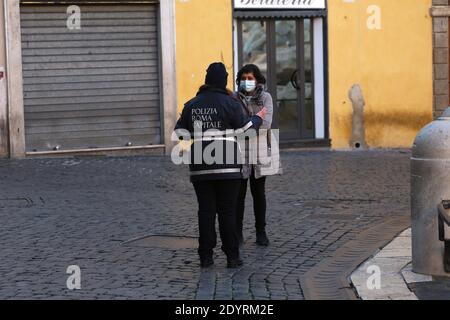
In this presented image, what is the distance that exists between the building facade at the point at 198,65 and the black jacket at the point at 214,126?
9131mm

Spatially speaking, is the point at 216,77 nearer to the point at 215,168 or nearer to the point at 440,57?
the point at 215,168

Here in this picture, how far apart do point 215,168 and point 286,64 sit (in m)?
10.9

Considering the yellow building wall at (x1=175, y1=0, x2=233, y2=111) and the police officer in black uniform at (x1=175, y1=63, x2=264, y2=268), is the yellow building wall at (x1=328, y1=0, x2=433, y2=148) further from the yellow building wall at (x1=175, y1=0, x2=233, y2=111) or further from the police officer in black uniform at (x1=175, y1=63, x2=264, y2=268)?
the police officer in black uniform at (x1=175, y1=63, x2=264, y2=268)

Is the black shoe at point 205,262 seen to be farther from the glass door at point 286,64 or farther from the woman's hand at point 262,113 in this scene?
the glass door at point 286,64

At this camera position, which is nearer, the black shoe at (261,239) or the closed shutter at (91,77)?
the black shoe at (261,239)

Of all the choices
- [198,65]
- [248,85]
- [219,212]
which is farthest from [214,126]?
[198,65]

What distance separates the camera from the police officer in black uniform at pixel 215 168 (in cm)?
846

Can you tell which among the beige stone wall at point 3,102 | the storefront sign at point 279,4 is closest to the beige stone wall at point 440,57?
the storefront sign at point 279,4

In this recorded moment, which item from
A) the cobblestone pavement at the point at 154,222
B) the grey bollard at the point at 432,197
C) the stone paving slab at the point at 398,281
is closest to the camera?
the stone paving slab at the point at 398,281

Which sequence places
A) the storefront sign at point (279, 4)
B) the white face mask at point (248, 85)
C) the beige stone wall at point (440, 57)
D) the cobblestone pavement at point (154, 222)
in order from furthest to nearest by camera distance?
the beige stone wall at point (440, 57) < the storefront sign at point (279, 4) < the white face mask at point (248, 85) < the cobblestone pavement at point (154, 222)

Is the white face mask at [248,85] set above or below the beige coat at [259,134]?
above

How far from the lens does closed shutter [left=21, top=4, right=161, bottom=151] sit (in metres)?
17.4

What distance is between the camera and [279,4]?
18.6m
